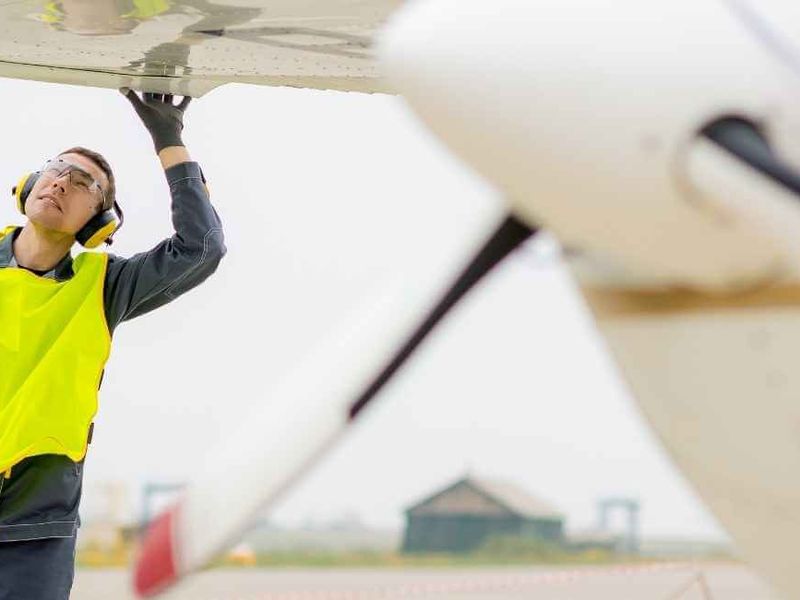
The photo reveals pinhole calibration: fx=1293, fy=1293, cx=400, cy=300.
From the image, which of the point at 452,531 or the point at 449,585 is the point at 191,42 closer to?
the point at 449,585

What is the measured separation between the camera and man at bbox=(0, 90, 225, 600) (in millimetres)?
4277

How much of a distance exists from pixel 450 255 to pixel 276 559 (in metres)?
23.9

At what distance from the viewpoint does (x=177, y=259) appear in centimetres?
450

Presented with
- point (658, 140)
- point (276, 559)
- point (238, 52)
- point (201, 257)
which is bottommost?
point (658, 140)

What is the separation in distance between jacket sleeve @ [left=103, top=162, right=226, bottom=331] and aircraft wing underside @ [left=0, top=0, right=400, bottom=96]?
2.92 feet

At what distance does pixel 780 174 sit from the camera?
2.33 meters

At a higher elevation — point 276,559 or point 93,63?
point 276,559

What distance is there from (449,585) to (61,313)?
14.1 meters

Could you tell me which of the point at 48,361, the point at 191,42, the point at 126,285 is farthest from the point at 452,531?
the point at 48,361

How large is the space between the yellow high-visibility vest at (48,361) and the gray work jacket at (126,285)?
0.07 m

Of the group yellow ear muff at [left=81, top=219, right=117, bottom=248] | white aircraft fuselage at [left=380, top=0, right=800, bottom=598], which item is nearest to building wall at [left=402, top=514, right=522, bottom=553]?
yellow ear muff at [left=81, top=219, right=117, bottom=248]

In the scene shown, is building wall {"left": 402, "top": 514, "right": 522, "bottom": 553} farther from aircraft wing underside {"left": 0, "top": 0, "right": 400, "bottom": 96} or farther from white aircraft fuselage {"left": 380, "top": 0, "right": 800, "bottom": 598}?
white aircraft fuselage {"left": 380, "top": 0, "right": 800, "bottom": 598}

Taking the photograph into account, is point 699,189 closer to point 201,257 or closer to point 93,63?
point 201,257

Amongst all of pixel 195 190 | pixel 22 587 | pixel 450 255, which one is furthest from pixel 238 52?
pixel 450 255
